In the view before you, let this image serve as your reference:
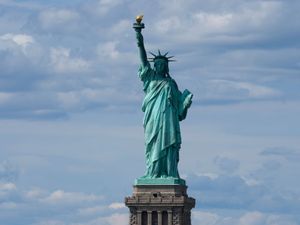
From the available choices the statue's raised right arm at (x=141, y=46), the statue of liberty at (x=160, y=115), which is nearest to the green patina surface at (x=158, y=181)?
the statue of liberty at (x=160, y=115)

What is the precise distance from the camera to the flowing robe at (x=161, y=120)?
14425cm

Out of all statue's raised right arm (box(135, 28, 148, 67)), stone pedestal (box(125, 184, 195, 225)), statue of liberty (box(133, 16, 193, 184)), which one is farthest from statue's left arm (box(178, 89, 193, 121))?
stone pedestal (box(125, 184, 195, 225))

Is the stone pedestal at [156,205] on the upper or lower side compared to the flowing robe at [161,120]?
lower

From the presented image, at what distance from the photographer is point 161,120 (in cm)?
14525

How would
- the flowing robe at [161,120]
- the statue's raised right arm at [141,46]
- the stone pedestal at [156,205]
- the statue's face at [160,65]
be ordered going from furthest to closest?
the statue's face at [160,65]
the statue's raised right arm at [141,46]
the flowing robe at [161,120]
the stone pedestal at [156,205]

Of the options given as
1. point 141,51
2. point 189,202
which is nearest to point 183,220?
point 189,202

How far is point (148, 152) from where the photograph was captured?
476 feet

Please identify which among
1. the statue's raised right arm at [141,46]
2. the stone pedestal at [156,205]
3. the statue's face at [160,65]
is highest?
the statue's raised right arm at [141,46]

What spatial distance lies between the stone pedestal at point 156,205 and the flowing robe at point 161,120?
3.58ft

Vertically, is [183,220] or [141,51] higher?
[141,51]

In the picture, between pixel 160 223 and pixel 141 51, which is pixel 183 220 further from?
pixel 141 51

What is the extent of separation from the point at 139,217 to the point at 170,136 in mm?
5661

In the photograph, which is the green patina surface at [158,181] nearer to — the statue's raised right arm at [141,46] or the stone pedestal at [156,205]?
the stone pedestal at [156,205]

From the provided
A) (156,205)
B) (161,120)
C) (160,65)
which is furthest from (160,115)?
(156,205)
